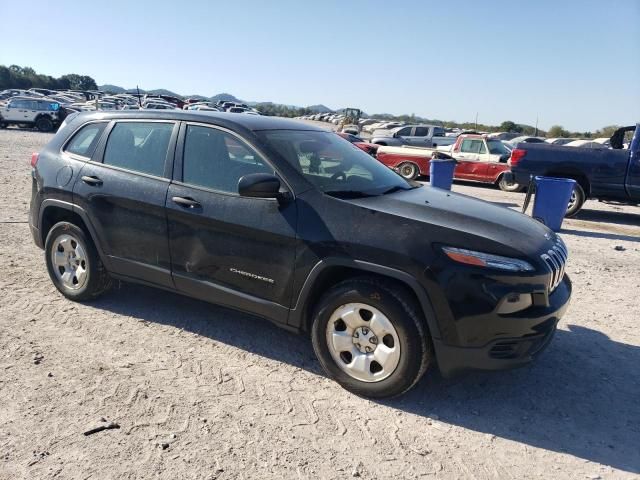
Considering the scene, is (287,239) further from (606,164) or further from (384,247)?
(606,164)

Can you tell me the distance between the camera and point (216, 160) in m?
3.78

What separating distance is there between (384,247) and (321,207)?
53 centimetres

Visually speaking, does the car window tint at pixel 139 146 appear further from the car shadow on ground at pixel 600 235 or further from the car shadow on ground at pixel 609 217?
the car shadow on ground at pixel 609 217

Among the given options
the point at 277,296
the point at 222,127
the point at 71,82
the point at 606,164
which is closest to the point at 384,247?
the point at 277,296

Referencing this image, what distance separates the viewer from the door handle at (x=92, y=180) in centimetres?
420

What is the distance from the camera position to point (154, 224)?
391cm

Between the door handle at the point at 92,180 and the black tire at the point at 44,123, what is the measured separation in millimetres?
28979

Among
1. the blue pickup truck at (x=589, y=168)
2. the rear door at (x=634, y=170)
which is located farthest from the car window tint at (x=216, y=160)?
the rear door at (x=634, y=170)

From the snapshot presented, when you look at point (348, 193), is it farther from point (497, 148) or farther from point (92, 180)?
point (497, 148)

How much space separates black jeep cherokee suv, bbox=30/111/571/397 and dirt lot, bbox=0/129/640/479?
0.33 metres

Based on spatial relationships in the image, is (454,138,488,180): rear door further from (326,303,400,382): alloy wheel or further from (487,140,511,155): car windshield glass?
(326,303,400,382): alloy wheel

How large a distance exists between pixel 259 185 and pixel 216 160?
71 centimetres

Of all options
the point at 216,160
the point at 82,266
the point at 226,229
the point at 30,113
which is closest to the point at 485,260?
the point at 226,229

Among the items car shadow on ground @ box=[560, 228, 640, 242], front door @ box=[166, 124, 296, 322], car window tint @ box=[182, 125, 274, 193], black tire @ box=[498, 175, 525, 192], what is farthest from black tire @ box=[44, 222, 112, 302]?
black tire @ box=[498, 175, 525, 192]
